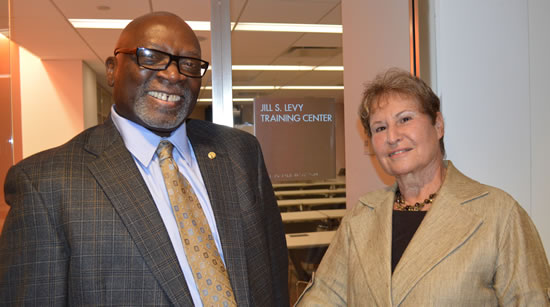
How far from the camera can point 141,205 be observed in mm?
1199

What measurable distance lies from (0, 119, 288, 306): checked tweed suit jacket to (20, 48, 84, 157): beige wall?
286 inches

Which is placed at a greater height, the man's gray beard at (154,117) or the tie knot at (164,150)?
the man's gray beard at (154,117)

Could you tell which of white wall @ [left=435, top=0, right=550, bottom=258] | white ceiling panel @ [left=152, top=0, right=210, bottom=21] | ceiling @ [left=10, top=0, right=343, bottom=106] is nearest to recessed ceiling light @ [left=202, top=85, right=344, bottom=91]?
ceiling @ [left=10, top=0, right=343, bottom=106]

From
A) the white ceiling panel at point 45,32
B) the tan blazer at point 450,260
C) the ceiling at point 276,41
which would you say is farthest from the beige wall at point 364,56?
the white ceiling panel at point 45,32

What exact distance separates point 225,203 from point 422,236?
0.63 meters

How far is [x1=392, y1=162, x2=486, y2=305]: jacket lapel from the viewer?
1.30 metres

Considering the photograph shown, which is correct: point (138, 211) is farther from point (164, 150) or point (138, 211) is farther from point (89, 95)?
point (89, 95)

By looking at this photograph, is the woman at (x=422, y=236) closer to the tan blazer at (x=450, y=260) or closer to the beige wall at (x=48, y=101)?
the tan blazer at (x=450, y=260)

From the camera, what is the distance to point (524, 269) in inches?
47.0

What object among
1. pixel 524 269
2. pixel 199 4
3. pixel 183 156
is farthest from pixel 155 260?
pixel 199 4

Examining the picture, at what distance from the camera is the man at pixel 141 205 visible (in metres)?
1.11

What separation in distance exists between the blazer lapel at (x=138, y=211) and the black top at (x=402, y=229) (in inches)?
27.0

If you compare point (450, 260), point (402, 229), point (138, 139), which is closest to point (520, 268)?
point (450, 260)

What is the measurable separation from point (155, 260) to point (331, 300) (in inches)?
25.6
